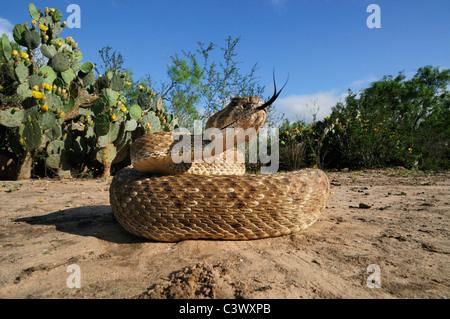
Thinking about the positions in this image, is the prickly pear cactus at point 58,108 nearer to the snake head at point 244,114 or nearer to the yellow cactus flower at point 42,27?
the yellow cactus flower at point 42,27

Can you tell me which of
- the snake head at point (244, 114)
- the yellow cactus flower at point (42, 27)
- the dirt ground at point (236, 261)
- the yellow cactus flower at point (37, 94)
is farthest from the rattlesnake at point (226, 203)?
the yellow cactus flower at point (42, 27)

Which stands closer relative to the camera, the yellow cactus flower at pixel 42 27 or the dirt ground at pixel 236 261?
the dirt ground at pixel 236 261

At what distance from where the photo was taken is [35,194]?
241 inches

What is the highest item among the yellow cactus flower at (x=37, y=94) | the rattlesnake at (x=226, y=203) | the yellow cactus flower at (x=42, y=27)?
the yellow cactus flower at (x=42, y=27)

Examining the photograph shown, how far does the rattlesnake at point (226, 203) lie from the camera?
287cm

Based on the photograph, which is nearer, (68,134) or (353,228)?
(353,228)

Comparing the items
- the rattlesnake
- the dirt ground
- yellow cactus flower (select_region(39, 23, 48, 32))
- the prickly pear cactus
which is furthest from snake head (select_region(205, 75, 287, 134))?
yellow cactus flower (select_region(39, 23, 48, 32))

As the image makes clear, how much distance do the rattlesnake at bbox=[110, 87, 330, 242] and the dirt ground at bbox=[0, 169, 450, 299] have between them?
0.50ft

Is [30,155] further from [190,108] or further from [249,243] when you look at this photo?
[190,108]

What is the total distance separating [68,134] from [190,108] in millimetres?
11066

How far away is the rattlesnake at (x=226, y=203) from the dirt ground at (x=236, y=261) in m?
0.15

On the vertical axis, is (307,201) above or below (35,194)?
above

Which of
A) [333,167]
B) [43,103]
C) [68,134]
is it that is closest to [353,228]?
[43,103]

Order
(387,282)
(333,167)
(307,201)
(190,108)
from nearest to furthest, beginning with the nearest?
(387,282) → (307,201) → (333,167) → (190,108)
